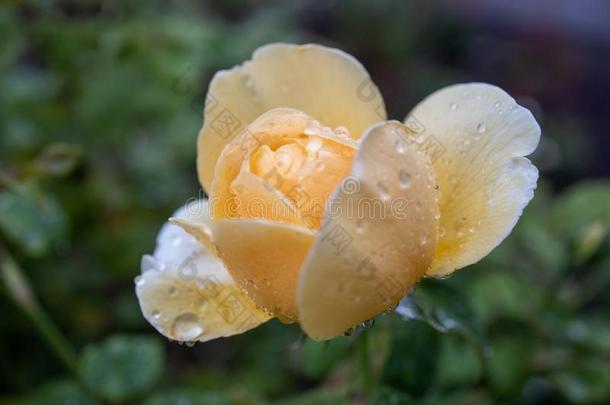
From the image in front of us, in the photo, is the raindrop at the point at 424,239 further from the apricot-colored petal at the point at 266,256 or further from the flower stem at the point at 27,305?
the flower stem at the point at 27,305

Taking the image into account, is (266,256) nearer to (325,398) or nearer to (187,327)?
(187,327)

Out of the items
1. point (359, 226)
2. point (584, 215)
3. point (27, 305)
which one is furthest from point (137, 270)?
point (359, 226)

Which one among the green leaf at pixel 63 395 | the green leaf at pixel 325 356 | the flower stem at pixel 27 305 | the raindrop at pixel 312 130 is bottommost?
the green leaf at pixel 63 395

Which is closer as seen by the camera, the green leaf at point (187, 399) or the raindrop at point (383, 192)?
the raindrop at point (383, 192)

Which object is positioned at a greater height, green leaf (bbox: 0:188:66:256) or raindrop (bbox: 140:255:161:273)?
raindrop (bbox: 140:255:161:273)

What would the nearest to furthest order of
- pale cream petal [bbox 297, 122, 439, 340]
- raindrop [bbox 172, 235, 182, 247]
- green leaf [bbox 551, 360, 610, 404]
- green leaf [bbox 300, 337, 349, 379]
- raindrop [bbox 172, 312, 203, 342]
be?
pale cream petal [bbox 297, 122, 439, 340] < raindrop [bbox 172, 312, 203, 342] < raindrop [bbox 172, 235, 182, 247] < green leaf [bbox 300, 337, 349, 379] < green leaf [bbox 551, 360, 610, 404]

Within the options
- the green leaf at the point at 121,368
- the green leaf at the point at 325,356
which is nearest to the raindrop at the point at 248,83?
the green leaf at the point at 325,356

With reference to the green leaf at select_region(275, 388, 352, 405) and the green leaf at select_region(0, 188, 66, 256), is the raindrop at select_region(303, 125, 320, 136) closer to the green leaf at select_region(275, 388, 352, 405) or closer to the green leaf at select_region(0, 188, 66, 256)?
the green leaf at select_region(275, 388, 352, 405)

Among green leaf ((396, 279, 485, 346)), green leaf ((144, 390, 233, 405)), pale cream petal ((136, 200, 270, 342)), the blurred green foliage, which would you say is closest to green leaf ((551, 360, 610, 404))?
the blurred green foliage
